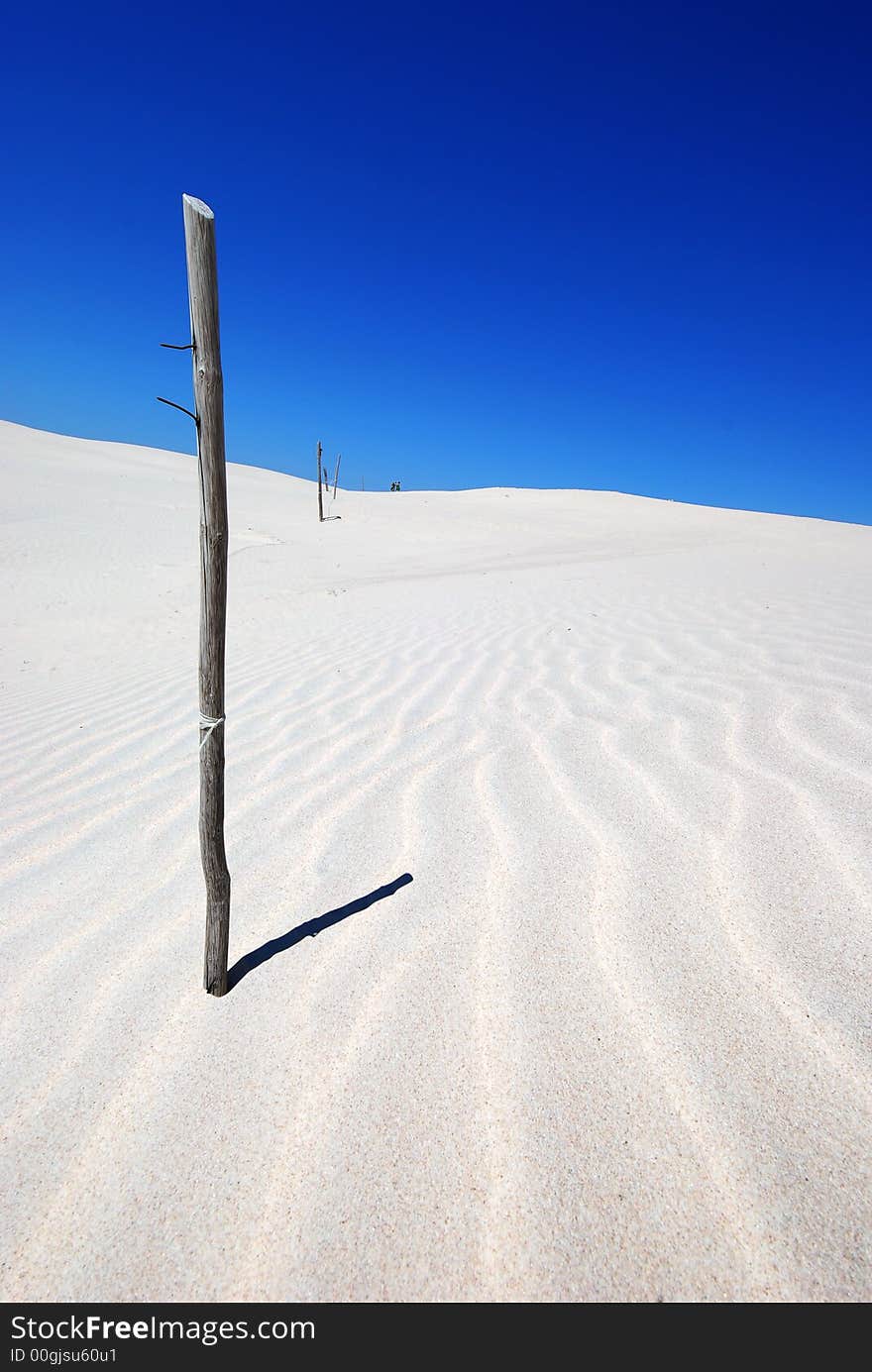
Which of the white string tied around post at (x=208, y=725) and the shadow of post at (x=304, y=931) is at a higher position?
the white string tied around post at (x=208, y=725)

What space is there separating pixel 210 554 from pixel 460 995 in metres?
1.24

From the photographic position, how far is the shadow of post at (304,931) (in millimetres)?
1754

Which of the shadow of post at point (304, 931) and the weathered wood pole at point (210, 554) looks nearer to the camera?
the weathered wood pole at point (210, 554)


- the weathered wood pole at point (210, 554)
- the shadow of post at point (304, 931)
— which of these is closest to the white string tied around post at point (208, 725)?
the weathered wood pole at point (210, 554)

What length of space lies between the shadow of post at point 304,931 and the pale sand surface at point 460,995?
1.4 inches

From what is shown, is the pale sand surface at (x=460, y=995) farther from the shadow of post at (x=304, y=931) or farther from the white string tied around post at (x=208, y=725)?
the white string tied around post at (x=208, y=725)

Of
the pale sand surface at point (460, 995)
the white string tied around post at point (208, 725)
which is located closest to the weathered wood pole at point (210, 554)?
the white string tied around post at point (208, 725)

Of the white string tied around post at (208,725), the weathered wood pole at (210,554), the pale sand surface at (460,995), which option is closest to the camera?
the pale sand surface at (460,995)

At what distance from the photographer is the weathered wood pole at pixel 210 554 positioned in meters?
1.44

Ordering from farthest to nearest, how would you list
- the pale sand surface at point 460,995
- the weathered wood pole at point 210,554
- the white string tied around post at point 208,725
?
the white string tied around post at point 208,725, the weathered wood pole at point 210,554, the pale sand surface at point 460,995

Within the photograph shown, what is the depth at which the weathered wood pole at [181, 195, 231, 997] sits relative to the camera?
1.44 metres

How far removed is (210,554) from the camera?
61.7 inches

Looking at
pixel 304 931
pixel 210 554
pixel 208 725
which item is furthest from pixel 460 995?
pixel 210 554
